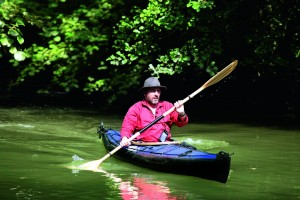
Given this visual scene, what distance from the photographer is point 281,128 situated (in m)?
14.0

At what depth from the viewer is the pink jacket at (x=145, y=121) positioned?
30.9 ft

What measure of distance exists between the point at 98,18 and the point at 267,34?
4.10 metres

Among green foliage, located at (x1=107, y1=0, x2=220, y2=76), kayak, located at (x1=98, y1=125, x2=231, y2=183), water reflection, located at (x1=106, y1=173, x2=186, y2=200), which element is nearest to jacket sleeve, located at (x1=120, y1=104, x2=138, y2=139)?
kayak, located at (x1=98, y1=125, x2=231, y2=183)

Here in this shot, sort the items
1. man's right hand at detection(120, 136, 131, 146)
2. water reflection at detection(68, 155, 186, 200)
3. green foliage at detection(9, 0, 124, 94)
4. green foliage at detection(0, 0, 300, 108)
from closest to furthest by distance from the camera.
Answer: water reflection at detection(68, 155, 186, 200)
man's right hand at detection(120, 136, 131, 146)
green foliage at detection(0, 0, 300, 108)
green foliage at detection(9, 0, 124, 94)

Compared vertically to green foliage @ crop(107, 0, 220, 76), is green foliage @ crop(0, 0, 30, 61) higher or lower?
lower

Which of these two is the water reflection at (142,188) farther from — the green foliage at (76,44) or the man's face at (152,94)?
the green foliage at (76,44)

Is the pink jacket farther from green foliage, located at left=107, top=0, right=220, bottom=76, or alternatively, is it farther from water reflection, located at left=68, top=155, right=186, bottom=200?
green foliage, located at left=107, top=0, right=220, bottom=76

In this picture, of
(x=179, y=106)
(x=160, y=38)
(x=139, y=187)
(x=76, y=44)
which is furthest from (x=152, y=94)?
(x=76, y=44)

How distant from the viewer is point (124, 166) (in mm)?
9141

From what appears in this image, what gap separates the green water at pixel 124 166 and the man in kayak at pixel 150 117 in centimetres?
56

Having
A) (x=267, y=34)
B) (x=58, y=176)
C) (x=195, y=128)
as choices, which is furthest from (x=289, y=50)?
(x=58, y=176)

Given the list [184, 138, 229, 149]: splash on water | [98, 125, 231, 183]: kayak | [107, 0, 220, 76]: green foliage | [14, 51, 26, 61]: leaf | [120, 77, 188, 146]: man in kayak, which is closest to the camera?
[14, 51, 26, 61]: leaf

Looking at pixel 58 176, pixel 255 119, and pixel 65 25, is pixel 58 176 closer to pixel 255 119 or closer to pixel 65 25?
pixel 65 25

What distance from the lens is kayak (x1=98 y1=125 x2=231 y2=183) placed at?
25.1 feet
